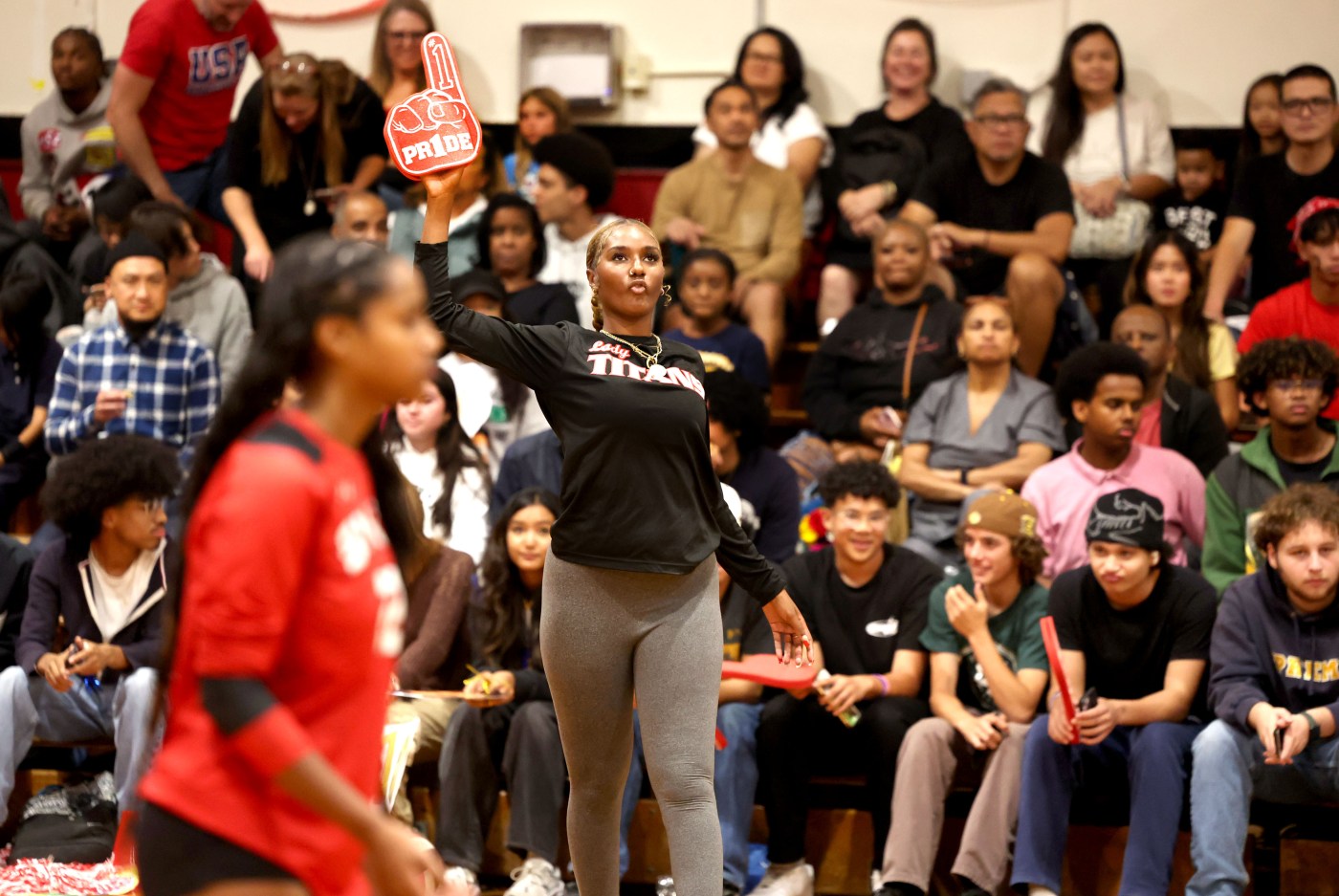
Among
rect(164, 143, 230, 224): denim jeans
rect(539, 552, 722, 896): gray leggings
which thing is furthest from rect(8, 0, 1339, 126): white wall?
rect(539, 552, 722, 896): gray leggings

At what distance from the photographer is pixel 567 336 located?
3.24 m

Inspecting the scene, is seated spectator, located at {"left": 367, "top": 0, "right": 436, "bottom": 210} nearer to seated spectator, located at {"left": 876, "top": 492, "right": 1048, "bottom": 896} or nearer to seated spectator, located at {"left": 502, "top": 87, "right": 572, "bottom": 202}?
seated spectator, located at {"left": 502, "top": 87, "right": 572, "bottom": 202}

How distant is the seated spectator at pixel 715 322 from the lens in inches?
255

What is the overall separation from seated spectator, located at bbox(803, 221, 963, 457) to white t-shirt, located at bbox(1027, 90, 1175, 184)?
4.29ft

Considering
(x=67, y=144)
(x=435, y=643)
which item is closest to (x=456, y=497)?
(x=435, y=643)

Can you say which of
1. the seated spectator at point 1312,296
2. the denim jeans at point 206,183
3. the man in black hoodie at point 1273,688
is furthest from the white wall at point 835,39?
the man in black hoodie at point 1273,688

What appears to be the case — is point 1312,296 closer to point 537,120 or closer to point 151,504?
point 537,120

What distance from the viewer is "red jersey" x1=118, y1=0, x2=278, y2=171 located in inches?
277

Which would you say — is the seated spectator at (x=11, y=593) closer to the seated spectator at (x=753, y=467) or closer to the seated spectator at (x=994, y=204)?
the seated spectator at (x=753, y=467)

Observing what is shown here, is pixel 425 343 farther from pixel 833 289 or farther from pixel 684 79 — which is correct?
pixel 684 79

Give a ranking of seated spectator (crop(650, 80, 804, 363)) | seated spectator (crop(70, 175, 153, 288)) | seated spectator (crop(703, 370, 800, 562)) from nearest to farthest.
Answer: seated spectator (crop(703, 370, 800, 562)) → seated spectator (crop(70, 175, 153, 288)) → seated spectator (crop(650, 80, 804, 363))

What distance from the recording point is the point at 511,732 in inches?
189

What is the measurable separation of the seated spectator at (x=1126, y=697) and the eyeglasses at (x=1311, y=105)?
2.84 m

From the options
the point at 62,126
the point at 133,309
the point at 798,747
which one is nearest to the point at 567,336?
the point at 798,747
